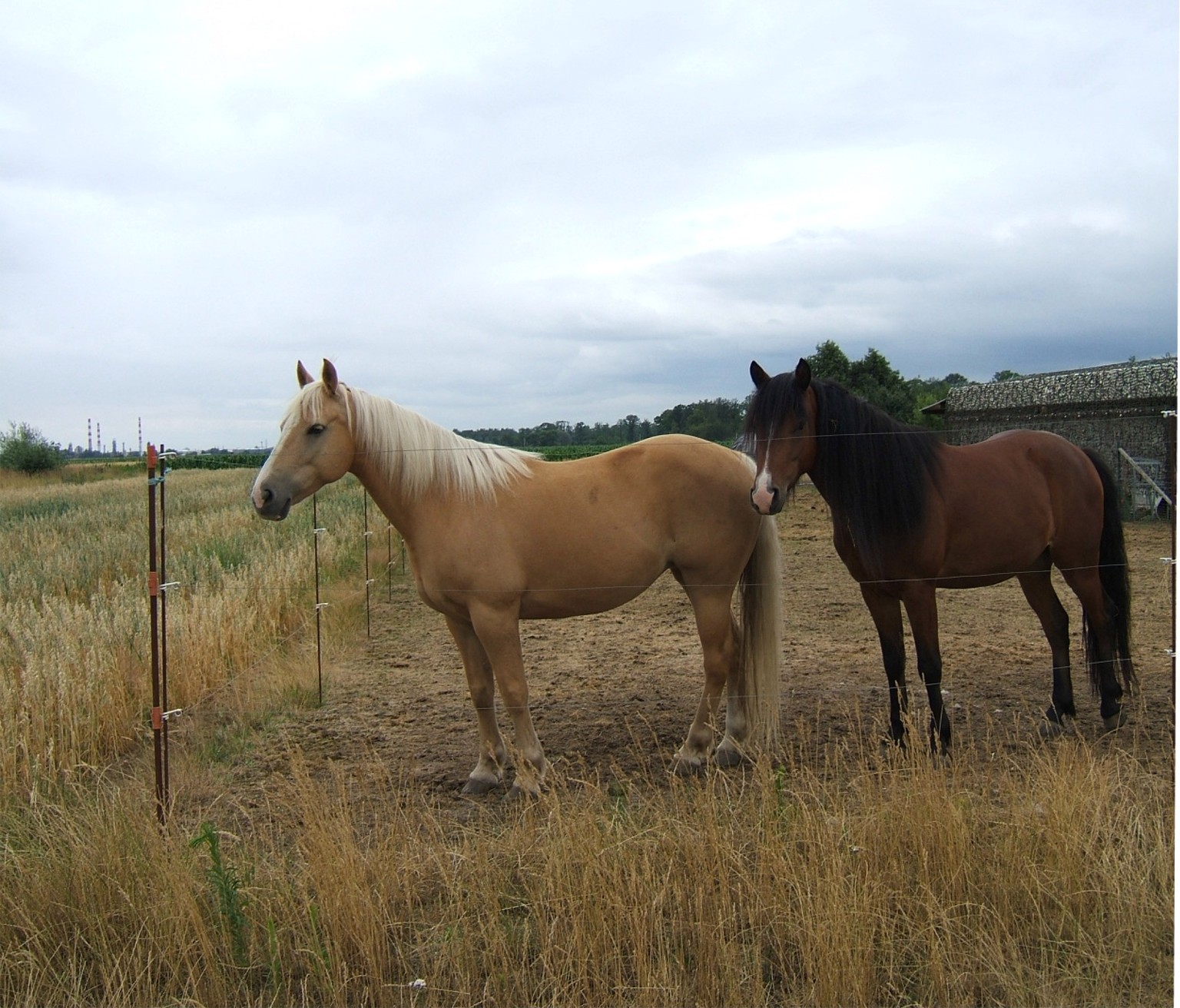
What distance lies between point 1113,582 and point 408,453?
4212 mm

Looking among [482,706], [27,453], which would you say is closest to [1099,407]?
[482,706]

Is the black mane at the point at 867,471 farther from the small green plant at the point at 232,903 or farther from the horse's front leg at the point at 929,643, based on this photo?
the small green plant at the point at 232,903

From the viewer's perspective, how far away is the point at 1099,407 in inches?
693

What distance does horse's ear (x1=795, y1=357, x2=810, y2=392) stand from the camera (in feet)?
13.1

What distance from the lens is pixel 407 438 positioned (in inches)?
168

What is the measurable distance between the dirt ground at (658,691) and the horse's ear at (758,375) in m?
1.64

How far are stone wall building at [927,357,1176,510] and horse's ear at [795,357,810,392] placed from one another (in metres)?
9.69

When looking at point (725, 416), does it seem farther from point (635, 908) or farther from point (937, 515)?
point (635, 908)

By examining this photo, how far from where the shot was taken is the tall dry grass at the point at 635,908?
2535 mm

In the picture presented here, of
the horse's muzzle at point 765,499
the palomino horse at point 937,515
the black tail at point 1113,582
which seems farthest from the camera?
the black tail at point 1113,582

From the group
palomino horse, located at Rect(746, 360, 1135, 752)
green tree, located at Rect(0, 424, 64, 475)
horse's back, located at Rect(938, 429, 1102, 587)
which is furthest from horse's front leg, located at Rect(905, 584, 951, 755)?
green tree, located at Rect(0, 424, 64, 475)

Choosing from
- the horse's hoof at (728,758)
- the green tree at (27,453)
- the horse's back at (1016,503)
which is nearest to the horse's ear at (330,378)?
the horse's hoof at (728,758)

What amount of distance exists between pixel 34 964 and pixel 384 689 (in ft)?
12.5

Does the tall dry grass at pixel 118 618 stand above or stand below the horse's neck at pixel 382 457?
below
